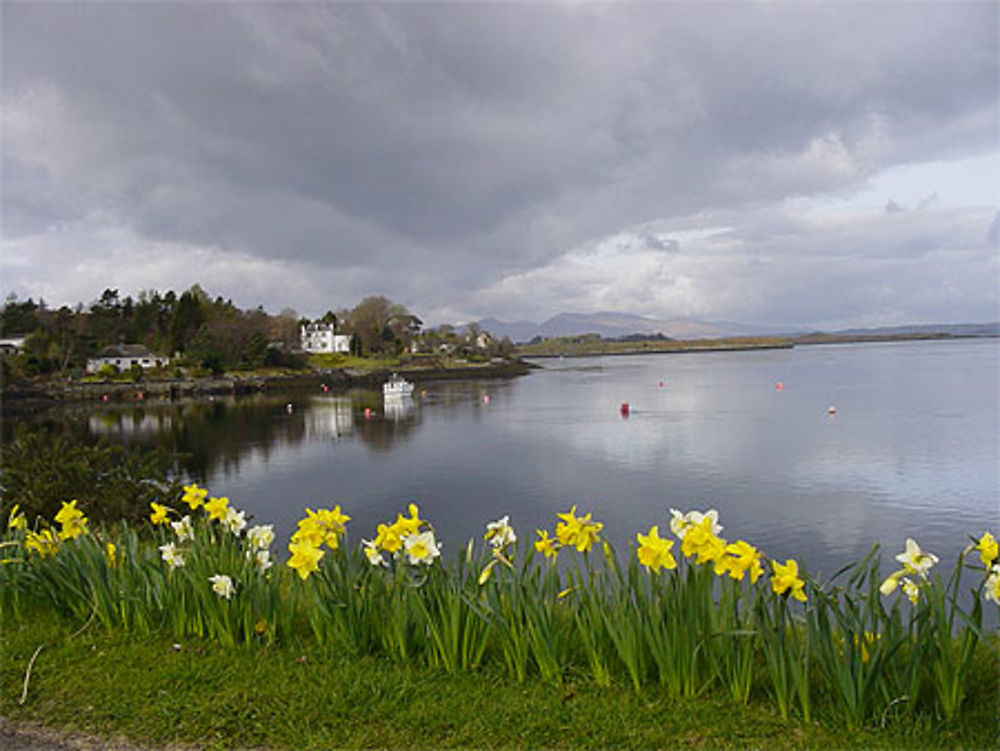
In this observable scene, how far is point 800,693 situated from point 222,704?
2880 mm

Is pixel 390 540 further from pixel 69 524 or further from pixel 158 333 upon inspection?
pixel 158 333

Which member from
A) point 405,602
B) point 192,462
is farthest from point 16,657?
point 192,462

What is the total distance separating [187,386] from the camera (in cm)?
6781

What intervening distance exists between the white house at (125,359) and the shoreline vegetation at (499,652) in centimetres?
7804

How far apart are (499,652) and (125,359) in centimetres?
8242

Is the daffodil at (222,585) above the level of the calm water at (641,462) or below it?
above

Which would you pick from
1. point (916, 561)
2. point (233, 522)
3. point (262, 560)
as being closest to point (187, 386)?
point (233, 522)

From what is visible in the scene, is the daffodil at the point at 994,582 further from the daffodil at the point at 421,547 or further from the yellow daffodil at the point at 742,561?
the daffodil at the point at 421,547

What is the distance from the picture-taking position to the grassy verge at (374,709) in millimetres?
3316

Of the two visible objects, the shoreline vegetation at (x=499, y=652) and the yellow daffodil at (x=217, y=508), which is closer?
the shoreline vegetation at (x=499, y=652)

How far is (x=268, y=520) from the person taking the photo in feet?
53.9

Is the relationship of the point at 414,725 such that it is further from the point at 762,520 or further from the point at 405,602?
the point at 762,520

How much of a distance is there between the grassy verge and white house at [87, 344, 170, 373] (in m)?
78.5

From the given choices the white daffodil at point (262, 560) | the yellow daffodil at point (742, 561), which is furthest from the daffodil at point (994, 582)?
the white daffodil at point (262, 560)
